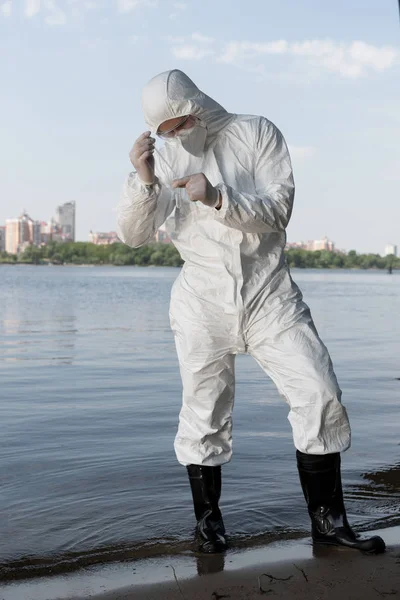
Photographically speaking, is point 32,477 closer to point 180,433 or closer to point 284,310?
point 180,433

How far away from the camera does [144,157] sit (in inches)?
134

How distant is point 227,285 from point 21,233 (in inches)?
5425

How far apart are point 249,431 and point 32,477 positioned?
1841mm

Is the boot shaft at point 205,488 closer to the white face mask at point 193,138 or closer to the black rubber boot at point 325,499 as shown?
the black rubber boot at point 325,499

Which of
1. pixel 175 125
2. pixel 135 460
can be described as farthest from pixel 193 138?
pixel 135 460

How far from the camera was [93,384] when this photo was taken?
8.66 metres

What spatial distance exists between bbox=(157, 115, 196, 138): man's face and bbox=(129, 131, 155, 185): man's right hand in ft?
0.38

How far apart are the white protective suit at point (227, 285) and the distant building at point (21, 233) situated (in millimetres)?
132930

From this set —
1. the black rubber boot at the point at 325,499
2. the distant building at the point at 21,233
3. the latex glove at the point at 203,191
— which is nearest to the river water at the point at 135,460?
the black rubber boot at the point at 325,499

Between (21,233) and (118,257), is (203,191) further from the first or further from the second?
(21,233)

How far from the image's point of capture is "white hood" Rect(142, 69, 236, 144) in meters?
3.44

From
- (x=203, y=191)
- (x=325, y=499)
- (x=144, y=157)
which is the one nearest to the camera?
(x=203, y=191)

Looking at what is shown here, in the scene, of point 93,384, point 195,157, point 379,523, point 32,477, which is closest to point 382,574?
point 379,523

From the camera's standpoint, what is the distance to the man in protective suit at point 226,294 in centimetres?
347
